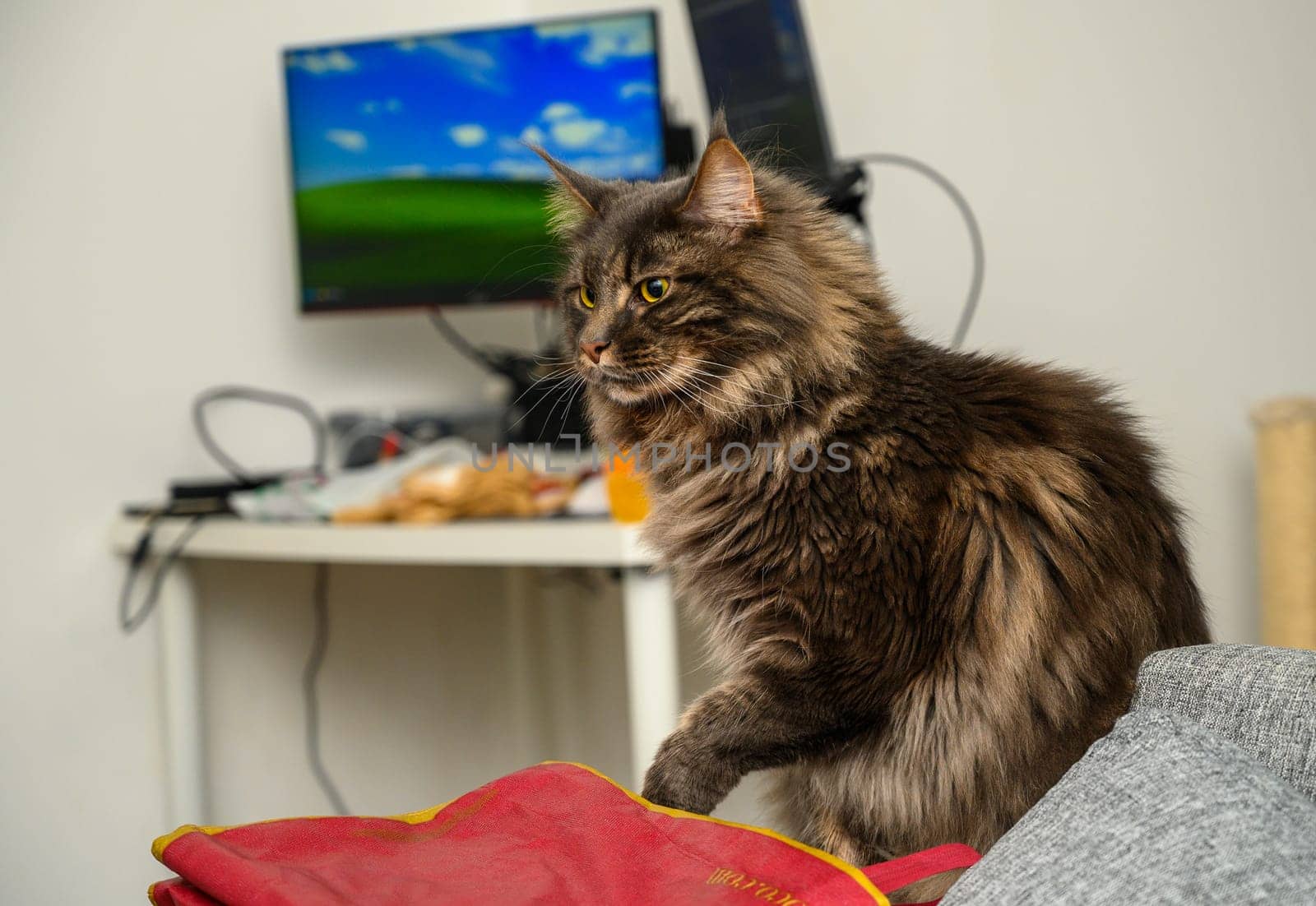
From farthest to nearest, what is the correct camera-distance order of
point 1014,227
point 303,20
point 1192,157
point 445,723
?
point 445,723 < point 303,20 < point 1014,227 < point 1192,157

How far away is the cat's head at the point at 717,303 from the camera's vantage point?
94cm

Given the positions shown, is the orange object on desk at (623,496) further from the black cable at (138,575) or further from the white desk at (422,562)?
the black cable at (138,575)

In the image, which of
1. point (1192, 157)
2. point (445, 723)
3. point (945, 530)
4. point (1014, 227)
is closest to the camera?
point (945, 530)

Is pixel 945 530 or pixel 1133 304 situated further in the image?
pixel 1133 304

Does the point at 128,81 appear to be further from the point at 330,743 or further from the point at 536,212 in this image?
the point at 330,743

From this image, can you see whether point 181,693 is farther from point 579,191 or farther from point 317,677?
point 579,191

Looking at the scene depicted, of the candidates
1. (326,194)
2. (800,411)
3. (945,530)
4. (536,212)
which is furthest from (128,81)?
(945,530)

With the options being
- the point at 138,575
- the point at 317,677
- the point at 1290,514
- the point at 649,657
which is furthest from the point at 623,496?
the point at 317,677

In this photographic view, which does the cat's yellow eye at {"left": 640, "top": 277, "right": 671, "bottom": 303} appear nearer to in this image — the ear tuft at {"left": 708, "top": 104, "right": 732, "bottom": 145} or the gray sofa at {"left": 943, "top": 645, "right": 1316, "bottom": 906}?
the ear tuft at {"left": 708, "top": 104, "right": 732, "bottom": 145}

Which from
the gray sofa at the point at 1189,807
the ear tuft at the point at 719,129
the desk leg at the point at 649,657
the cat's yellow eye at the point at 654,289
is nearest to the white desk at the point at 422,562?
the desk leg at the point at 649,657

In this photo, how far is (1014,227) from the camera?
75.9 inches

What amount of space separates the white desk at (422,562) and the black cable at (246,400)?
234 mm

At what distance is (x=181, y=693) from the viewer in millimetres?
1892

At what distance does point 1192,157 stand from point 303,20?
1780 mm
